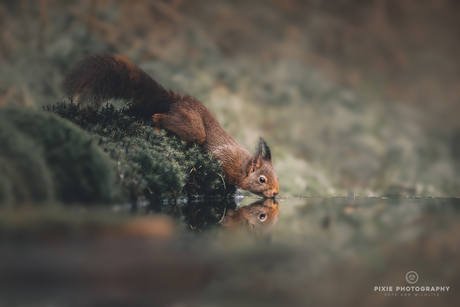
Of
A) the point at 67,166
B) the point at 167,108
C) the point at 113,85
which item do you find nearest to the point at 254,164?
the point at 167,108

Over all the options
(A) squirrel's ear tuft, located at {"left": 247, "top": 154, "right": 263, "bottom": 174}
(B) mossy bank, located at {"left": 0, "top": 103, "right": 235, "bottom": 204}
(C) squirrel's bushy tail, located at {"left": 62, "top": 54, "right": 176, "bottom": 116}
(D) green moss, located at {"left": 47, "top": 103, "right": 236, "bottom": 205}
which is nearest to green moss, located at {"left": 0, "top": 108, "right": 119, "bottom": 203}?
(B) mossy bank, located at {"left": 0, "top": 103, "right": 235, "bottom": 204}

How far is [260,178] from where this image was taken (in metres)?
1.89

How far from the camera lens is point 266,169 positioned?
191 centimetres

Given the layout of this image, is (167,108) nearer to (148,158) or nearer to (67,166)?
(148,158)

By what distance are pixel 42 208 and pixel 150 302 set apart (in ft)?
1.51

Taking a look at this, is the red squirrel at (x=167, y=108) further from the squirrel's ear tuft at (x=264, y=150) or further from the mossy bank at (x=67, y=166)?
the mossy bank at (x=67, y=166)

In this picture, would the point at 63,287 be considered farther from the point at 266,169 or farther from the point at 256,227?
the point at 266,169

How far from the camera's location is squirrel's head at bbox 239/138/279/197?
1.88 metres

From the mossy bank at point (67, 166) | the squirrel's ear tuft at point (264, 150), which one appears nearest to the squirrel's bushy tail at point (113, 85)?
the mossy bank at point (67, 166)

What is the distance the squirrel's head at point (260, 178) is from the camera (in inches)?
73.9

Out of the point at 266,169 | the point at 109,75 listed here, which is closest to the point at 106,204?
the point at 109,75

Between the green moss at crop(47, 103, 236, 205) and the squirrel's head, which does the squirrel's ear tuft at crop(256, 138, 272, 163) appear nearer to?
the squirrel's head

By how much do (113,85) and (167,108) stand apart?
0.99 ft

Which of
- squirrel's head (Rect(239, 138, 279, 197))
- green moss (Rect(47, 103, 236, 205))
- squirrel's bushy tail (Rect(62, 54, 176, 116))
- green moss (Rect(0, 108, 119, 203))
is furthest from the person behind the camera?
squirrel's head (Rect(239, 138, 279, 197))
